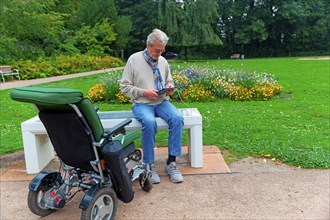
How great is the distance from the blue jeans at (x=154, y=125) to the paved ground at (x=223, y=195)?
1.07 ft

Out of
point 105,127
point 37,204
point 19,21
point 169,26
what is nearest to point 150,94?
point 105,127

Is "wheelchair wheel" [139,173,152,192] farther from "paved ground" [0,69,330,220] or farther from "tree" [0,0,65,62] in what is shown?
"tree" [0,0,65,62]

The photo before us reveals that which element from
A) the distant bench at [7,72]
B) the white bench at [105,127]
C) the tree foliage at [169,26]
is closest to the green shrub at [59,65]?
the distant bench at [7,72]

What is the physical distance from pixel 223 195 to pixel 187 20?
29.3 metres

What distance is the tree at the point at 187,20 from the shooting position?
98.9ft

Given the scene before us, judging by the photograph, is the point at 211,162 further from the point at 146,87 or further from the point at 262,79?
the point at 262,79

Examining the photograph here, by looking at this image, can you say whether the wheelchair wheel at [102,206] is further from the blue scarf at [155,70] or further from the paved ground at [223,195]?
the blue scarf at [155,70]

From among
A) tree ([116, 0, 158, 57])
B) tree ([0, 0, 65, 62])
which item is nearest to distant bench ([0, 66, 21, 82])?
tree ([0, 0, 65, 62])

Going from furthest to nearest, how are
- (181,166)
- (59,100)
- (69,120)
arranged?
(181,166) < (69,120) < (59,100)

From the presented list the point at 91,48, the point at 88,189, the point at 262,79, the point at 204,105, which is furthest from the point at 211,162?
the point at 91,48

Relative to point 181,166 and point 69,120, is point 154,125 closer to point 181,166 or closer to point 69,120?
point 181,166

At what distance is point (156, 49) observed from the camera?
363cm

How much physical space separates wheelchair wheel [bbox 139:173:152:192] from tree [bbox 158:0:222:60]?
28064mm

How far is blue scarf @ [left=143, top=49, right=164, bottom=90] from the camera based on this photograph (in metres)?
3.77
